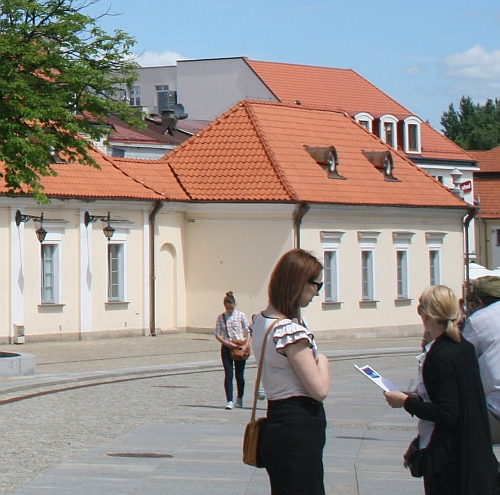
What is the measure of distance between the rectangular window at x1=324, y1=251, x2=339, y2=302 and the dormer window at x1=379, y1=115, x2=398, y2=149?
25.4m

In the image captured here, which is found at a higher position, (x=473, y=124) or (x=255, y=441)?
(x=473, y=124)

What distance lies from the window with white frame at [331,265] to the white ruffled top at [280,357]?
3182cm

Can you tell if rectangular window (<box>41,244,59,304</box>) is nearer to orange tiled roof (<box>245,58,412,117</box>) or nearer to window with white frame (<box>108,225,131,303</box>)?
window with white frame (<box>108,225,131,303</box>)

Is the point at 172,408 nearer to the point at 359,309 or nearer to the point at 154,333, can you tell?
the point at 154,333

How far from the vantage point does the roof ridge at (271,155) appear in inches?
1431

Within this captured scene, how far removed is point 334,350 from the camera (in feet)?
105

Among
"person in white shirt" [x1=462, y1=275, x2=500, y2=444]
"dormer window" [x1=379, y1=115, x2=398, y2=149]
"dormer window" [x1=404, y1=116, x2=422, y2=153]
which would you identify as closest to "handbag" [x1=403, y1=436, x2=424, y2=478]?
"person in white shirt" [x1=462, y1=275, x2=500, y2=444]

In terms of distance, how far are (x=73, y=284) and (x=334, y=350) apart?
7.92m

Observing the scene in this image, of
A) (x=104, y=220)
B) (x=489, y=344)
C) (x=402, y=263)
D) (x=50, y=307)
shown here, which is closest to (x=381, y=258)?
(x=402, y=263)

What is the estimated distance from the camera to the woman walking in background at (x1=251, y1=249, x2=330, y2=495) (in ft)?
19.4

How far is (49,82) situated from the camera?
22.3 m

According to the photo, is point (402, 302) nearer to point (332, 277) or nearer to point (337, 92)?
point (332, 277)

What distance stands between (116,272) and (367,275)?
9.20 m

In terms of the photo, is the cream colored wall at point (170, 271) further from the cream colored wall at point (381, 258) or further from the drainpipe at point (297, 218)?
the cream colored wall at point (381, 258)
